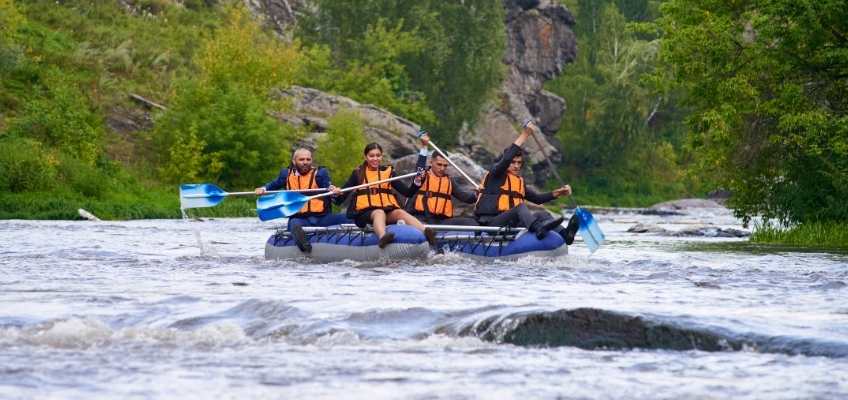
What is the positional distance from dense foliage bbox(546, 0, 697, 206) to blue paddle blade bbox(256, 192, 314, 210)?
44844mm

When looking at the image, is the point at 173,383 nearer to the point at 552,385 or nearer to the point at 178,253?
the point at 552,385

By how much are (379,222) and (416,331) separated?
6.51 metres

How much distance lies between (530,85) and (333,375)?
2216 inches

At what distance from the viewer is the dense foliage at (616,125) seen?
6122 cm

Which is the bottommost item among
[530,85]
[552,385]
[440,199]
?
[552,385]

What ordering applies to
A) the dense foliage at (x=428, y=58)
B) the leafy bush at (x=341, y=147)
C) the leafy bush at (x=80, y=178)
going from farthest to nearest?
the dense foliage at (x=428, y=58)
the leafy bush at (x=341, y=147)
the leafy bush at (x=80, y=178)

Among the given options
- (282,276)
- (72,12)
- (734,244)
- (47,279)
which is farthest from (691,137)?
(72,12)

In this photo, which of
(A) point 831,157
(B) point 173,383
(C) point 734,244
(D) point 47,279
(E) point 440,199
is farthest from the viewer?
(C) point 734,244

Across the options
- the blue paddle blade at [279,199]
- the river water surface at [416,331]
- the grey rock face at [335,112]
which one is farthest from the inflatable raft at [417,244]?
the grey rock face at [335,112]

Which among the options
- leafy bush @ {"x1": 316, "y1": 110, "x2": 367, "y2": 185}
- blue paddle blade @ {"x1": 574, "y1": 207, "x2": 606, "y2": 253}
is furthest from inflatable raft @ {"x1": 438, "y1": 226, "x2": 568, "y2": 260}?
leafy bush @ {"x1": 316, "y1": 110, "x2": 367, "y2": 185}

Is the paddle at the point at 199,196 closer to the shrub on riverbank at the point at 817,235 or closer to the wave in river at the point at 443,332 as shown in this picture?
the wave in river at the point at 443,332

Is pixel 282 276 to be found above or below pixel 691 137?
below

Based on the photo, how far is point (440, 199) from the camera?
54.4 ft

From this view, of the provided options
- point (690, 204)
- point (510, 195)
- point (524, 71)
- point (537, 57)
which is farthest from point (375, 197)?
point (537, 57)
